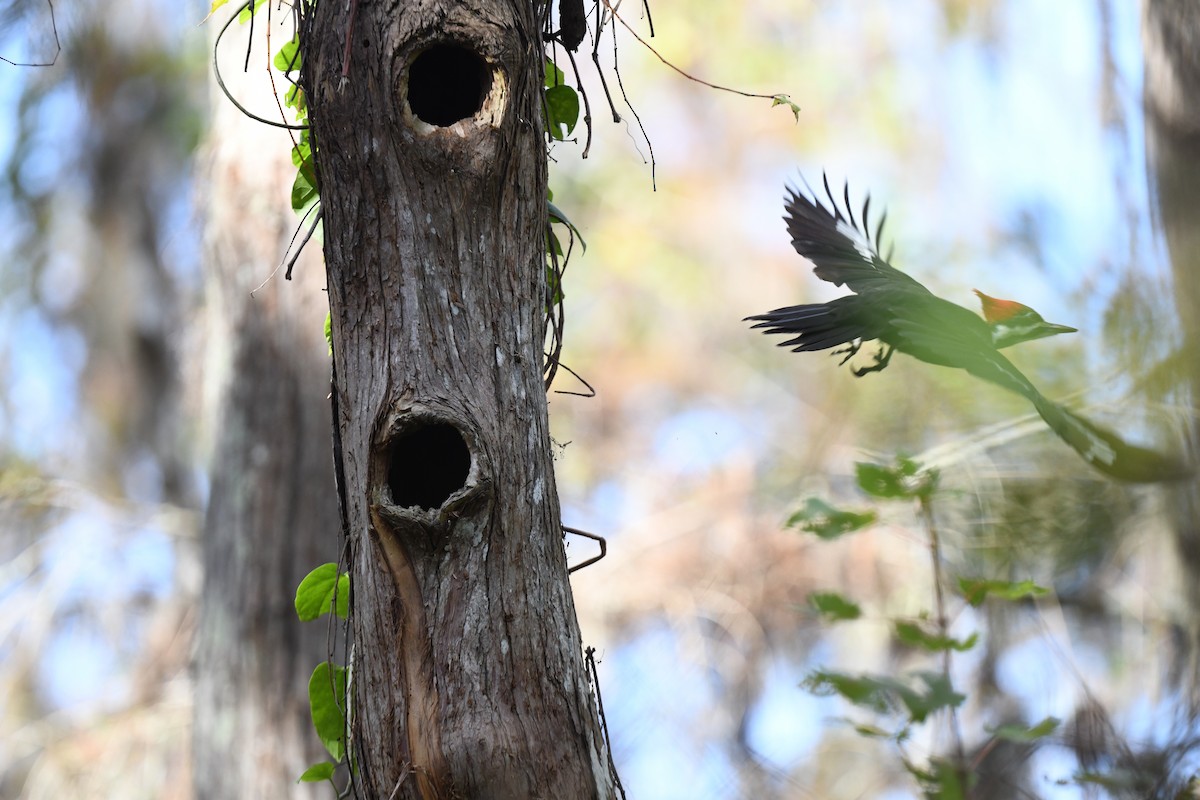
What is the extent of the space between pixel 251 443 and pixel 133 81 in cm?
767

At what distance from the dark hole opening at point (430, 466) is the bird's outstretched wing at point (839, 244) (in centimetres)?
78

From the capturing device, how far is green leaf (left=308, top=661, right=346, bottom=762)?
1656 millimetres

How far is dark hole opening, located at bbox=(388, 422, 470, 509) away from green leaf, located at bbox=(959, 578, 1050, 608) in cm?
122

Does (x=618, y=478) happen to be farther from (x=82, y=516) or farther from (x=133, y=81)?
(x=133, y=81)

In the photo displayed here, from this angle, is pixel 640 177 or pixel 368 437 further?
pixel 640 177

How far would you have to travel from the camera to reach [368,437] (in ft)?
4.62

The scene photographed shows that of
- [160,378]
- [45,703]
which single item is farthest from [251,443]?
[160,378]

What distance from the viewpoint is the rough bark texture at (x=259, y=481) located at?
12.0 feet

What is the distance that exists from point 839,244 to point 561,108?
0.60 meters

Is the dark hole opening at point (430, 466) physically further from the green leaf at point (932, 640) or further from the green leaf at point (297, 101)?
the green leaf at point (932, 640)

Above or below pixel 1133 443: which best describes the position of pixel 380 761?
below

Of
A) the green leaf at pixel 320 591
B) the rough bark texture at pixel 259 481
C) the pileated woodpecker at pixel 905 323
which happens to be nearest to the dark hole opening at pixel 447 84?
the pileated woodpecker at pixel 905 323

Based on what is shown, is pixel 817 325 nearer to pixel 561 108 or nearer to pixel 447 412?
pixel 561 108

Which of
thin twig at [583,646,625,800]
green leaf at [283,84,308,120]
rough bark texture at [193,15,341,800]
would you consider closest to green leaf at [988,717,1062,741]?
thin twig at [583,646,625,800]
